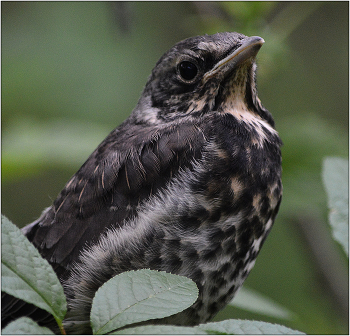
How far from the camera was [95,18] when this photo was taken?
4336 mm

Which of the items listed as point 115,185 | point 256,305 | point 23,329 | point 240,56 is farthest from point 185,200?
point 23,329

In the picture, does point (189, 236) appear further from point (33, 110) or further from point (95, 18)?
point (95, 18)

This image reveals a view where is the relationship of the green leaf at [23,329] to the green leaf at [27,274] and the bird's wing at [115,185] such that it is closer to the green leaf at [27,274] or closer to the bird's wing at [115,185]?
the green leaf at [27,274]

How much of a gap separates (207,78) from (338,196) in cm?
81

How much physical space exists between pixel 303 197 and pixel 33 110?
2625mm

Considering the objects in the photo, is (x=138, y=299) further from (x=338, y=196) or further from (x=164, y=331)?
(x=338, y=196)

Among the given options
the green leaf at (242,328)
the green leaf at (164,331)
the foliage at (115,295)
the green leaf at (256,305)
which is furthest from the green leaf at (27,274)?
the green leaf at (256,305)

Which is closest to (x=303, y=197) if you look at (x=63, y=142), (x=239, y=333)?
(x=63, y=142)

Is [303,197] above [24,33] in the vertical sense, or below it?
below

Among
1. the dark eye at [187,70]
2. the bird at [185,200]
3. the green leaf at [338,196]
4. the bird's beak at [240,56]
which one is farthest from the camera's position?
the dark eye at [187,70]

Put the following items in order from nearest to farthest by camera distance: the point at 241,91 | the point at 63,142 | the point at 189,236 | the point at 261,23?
the point at 189,236 → the point at 241,91 → the point at 63,142 → the point at 261,23

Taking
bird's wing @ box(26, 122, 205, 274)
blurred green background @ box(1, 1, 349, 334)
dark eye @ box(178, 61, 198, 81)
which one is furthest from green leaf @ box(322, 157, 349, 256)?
blurred green background @ box(1, 1, 349, 334)

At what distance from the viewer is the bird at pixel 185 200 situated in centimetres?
162

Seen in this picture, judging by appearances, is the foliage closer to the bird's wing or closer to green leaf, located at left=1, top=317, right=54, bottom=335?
green leaf, located at left=1, top=317, right=54, bottom=335
